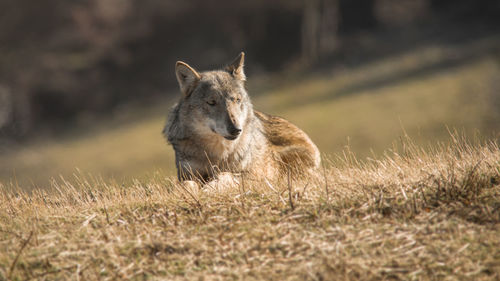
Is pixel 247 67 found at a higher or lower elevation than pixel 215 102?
higher

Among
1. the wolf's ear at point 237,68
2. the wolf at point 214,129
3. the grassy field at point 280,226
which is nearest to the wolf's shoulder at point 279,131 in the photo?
the wolf at point 214,129

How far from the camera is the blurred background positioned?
2372 centimetres

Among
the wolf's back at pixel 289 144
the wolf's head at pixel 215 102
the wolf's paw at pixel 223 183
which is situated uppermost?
the wolf's head at pixel 215 102

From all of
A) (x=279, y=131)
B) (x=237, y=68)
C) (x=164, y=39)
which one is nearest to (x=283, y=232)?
(x=237, y=68)

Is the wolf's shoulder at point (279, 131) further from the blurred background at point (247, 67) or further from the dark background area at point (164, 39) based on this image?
the dark background area at point (164, 39)

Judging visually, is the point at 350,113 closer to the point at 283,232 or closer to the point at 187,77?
the point at 187,77

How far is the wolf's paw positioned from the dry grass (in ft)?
0.62

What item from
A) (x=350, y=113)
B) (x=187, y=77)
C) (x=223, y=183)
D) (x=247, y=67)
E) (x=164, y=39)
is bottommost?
(x=223, y=183)

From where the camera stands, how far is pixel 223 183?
5.59 metres

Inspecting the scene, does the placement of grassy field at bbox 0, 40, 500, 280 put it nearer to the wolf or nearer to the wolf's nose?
the wolf

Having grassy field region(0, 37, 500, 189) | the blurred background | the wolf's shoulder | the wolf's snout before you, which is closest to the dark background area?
the blurred background

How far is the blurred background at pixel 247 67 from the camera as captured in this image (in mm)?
23719

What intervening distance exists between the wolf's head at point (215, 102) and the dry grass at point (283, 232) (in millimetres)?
1160

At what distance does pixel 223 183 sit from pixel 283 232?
169 cm
